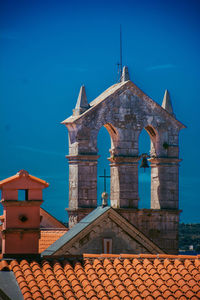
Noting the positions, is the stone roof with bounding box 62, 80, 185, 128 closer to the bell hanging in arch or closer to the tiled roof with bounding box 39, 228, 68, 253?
the bell hanging in arch

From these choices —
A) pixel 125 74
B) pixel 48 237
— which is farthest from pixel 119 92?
pixel 48 237

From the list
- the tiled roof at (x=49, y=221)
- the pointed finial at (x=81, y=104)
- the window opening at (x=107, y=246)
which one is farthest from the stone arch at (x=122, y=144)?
the tiled roof at (x=49, y=221)

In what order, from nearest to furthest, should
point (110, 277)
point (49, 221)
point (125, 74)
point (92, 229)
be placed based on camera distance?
point (110, 277) → point (92, 229) → point (125, 74) → point (49, 221)

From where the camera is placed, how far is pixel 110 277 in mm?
33406

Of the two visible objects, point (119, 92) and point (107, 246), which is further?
point (119, 92)

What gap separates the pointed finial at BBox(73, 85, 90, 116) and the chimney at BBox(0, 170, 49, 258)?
19.9 ft

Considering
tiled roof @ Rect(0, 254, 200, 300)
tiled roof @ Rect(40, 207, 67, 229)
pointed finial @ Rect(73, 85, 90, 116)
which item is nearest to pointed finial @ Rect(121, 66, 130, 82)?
pointed finial @ Rect(73, 85, 90, 116)

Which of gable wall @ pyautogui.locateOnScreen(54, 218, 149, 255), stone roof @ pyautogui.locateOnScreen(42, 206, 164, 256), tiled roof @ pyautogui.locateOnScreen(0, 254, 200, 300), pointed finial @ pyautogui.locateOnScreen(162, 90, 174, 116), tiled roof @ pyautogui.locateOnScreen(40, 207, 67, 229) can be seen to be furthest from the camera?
tiled roof @ pyautogui.locateOnScreen(40, 207, 67, 229)

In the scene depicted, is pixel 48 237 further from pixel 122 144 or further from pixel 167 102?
pixel 167 102

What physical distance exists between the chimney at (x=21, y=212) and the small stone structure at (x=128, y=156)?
17.0 feet

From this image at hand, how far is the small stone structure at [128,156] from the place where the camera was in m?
40.8

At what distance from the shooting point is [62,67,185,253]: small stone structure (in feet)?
134

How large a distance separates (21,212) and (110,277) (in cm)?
327

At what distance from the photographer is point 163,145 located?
42281 mm
